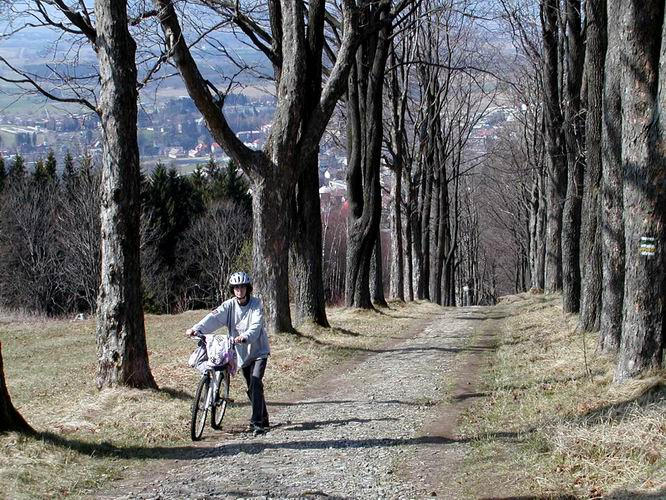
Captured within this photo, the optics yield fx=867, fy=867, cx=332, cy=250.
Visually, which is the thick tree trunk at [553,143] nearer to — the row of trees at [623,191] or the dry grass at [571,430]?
the row of trees at [623,191]

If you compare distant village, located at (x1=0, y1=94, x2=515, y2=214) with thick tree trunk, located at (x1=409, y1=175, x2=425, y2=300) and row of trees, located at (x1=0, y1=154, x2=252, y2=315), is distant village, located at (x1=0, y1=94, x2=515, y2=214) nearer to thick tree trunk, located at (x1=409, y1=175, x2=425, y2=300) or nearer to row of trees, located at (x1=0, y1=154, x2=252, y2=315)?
row of trees, located at (x1=0, y1=154, x2=252, y2=315)

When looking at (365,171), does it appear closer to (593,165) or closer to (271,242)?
(271,242)

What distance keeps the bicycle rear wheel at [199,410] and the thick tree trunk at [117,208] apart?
71.9 inches

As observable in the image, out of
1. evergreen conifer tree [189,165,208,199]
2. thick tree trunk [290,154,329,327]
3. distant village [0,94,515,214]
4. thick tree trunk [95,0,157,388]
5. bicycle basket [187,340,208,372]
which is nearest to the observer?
bicycle basket [187,340,208,372]

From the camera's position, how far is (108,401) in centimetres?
1104

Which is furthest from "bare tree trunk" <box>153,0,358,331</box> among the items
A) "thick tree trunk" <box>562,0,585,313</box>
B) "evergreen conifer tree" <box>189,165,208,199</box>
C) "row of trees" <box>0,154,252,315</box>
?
"evergreen conifer tree" <box>189,165,208,199</box>

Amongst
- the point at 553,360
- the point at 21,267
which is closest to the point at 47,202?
the point at 21,267

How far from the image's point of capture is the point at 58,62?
47.9 ft

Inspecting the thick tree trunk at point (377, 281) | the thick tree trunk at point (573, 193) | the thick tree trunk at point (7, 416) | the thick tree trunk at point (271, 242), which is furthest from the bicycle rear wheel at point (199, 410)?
the thick tree trunk at point (377, 281)

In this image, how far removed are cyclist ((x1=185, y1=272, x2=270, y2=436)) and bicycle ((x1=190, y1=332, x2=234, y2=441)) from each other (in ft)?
0.82

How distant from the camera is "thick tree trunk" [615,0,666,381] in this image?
997cm

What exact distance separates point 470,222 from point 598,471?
59.1 m

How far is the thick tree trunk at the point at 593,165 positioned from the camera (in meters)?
15.5

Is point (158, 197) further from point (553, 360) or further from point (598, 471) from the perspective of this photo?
point (598, 471)
